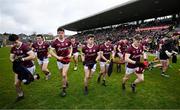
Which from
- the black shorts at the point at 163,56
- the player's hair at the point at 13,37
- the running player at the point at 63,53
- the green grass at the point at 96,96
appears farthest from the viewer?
the black shorts at the point at 163,56

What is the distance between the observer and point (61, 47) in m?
7.67

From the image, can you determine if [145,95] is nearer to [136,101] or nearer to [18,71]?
[136,101]

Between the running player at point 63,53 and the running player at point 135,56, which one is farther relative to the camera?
the running player at point 63,53

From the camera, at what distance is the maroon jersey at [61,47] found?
7.68 m

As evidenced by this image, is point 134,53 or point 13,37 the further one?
point 134,53

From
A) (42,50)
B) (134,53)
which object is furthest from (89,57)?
(42,50)

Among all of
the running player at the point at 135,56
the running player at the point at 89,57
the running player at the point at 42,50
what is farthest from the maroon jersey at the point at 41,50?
the running player at the point at 135,56

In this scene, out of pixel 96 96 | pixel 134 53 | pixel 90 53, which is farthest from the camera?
pixel 90 53

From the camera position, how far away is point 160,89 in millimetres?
8680

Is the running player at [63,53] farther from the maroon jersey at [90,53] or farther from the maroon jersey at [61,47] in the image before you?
the maroon jersey at [90,53]

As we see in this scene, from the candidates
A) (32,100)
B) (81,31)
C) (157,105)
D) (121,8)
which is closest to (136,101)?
(157,105)

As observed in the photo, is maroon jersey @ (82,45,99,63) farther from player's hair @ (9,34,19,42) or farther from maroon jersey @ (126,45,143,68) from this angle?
player's hair @ (9,34,19,42)

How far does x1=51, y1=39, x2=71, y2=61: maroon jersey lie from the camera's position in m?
7.68

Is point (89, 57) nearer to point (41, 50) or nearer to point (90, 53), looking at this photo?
point (90, 53)
